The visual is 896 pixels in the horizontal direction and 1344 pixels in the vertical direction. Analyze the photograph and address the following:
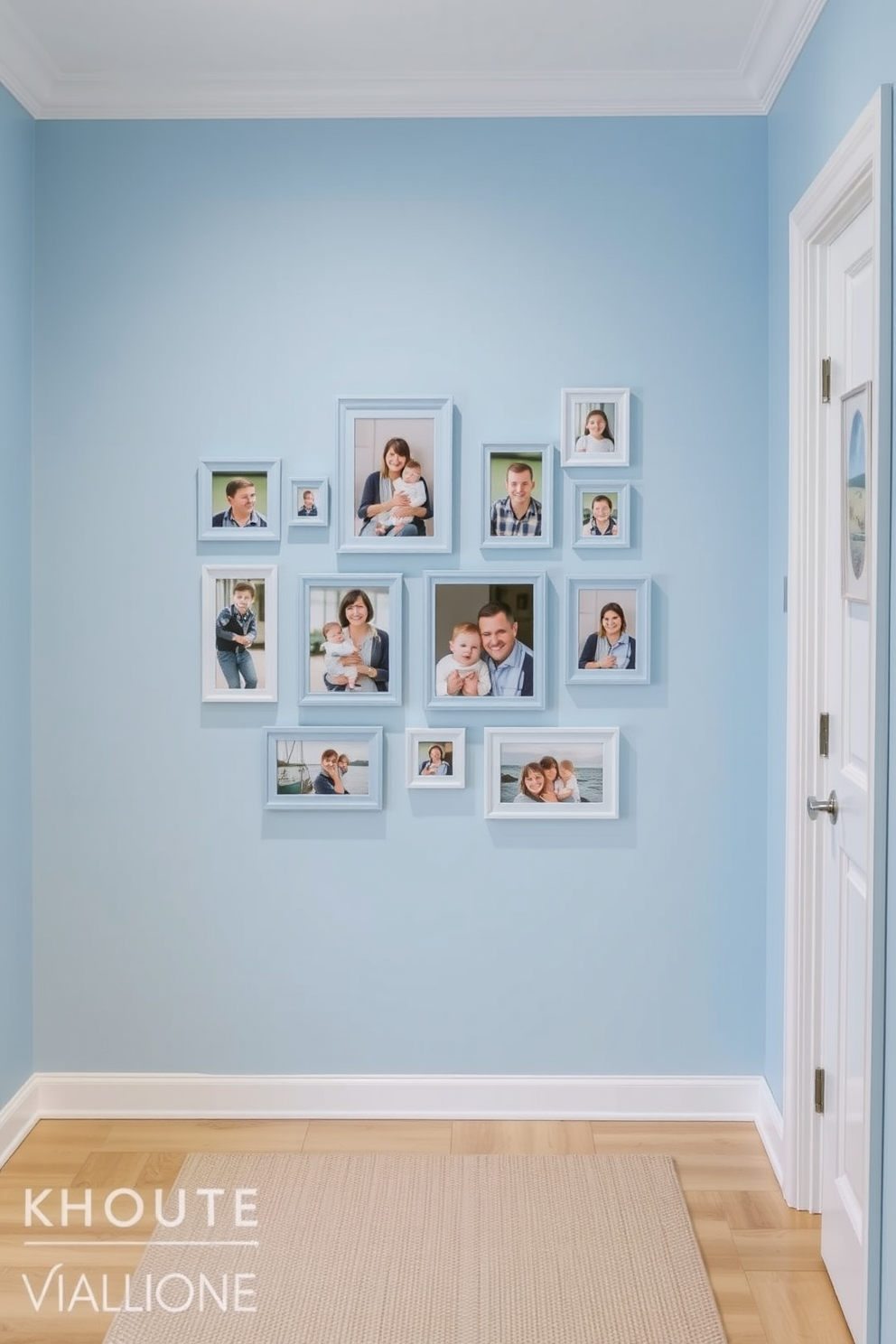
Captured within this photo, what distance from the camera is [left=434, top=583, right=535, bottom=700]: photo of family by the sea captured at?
9.59ft

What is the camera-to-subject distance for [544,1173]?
105 inches

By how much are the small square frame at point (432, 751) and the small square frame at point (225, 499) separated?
629 millimetres

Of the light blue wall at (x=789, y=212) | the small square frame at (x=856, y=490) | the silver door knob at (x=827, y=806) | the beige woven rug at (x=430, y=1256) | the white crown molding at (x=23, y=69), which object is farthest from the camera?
the white crown molding at (x=23, y=69)

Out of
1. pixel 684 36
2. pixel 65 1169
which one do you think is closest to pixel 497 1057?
pixel 65 1169

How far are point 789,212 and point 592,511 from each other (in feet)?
2.68

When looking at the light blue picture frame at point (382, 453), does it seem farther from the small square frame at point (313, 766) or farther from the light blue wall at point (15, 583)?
the light blue wall at point (15, 583)

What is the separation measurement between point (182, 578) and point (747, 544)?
1452 mm

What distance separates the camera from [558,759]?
294 centimetres

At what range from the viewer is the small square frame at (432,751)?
2932mm

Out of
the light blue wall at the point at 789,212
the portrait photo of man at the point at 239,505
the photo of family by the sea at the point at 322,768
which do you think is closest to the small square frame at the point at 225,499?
the portrait photo of man at the point at 239,505

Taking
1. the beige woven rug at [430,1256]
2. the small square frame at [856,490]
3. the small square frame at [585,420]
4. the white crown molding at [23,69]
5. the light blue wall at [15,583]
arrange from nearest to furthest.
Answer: the small square frame at [856,490] → the beige woven rug at [430,1256] → the white crown molding at [23,69] → the light blue wall at [15,583] → the small square frame at [585,420]

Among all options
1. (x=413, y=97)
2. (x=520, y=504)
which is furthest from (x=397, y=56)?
(x=520, y=504)

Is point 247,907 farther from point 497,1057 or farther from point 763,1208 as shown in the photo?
point 763,1208

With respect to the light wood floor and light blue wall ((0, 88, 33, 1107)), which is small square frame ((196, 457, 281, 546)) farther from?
the light wood floor
